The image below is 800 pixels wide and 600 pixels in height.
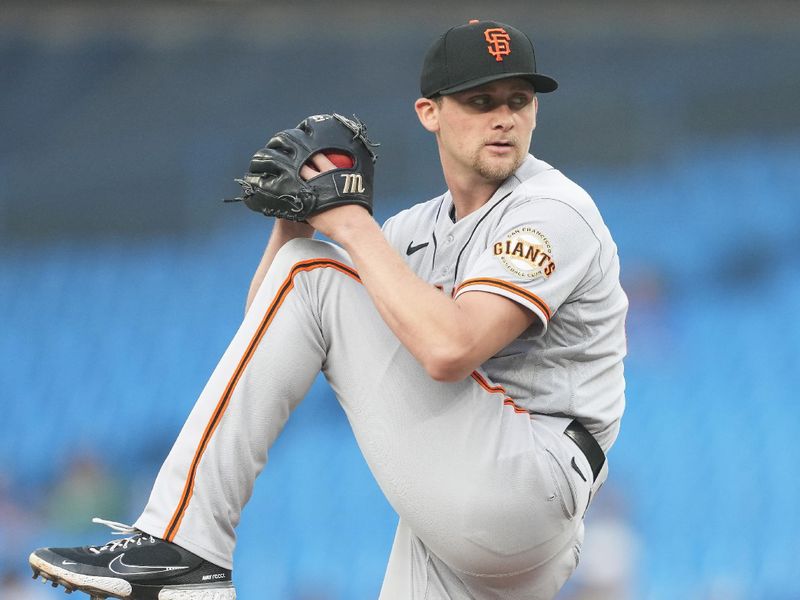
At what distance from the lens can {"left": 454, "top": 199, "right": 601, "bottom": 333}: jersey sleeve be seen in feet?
7.03

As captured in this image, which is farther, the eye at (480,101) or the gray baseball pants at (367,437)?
the eye at (480,101)

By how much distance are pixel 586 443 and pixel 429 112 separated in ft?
2.86

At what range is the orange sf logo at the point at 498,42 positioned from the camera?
93.8 inches

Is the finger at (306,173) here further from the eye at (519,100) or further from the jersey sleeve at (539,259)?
the eye at (519,100)

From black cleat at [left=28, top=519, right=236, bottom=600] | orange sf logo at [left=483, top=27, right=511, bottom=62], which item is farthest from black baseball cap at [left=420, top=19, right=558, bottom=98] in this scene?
black cleat at [left=28, top=519, right=236, bottom=600]

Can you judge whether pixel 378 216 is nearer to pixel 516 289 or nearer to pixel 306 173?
pixel 306 173

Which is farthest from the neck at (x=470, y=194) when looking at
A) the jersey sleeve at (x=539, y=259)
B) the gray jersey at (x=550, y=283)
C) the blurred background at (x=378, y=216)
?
the blurred background at (x=378, y=216)

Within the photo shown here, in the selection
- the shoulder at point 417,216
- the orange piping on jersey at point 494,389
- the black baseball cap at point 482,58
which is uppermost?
the black baseball cap at point 482,58

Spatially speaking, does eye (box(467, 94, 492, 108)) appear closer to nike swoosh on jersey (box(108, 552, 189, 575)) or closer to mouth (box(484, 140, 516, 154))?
mouth (box(484, 140, 516, 154))

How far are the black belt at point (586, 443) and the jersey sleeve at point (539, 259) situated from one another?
0.88 ft

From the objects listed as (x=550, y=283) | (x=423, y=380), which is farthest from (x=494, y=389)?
(x=550, y=283)

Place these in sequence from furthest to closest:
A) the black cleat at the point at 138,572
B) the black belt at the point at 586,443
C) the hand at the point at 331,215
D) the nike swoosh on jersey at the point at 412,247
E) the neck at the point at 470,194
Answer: the nike swoosh on jersey at the point at 412,247, the neck at the point at 470,194, the black belt at the point at 586,443, the hand at the point at 331,215, the black cleat at the point at 138,572

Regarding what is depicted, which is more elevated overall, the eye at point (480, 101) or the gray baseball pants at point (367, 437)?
the eye at point (480, 101)

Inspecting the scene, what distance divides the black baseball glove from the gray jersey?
311 mm
